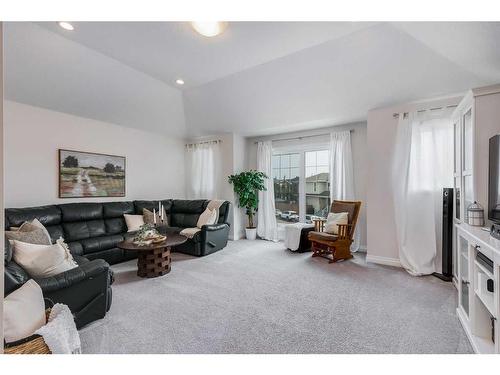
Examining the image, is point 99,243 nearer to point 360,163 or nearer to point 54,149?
point 54,149

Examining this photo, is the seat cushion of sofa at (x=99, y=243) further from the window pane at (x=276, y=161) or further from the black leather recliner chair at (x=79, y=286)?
the window pane at (x=276, y=161)

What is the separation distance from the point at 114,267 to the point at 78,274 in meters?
1.90

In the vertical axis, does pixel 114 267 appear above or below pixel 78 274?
below

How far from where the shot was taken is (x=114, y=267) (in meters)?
3.49

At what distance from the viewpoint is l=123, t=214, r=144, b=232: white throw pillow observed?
410 centimetres

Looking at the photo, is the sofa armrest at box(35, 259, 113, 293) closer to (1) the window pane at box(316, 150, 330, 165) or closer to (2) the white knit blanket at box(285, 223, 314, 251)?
(2) the white knit blanket at box(285, 223, 314, 251)

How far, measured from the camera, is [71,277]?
69.8 inches

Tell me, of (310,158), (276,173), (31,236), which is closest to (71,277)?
(31,236)

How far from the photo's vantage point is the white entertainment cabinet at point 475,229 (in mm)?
1547

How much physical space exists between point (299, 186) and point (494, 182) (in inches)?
132

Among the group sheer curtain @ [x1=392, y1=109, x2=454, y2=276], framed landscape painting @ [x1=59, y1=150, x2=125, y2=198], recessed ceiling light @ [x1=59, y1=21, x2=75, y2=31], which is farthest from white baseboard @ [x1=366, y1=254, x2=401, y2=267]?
recessed ceiling light @ [x1=59, y1=21, x2=75, y2=31]

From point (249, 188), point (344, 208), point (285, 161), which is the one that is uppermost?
point (285, 161)
